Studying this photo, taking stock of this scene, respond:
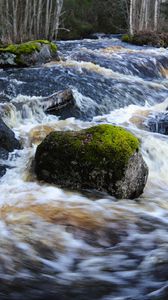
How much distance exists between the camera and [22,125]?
8570 millimetres

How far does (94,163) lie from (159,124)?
371 centimetres

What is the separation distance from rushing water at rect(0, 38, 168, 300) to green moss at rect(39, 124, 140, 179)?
1.50 feet

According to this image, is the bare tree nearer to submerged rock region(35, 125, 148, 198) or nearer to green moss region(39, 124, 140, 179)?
green moss region(39, 124, 140, 179)

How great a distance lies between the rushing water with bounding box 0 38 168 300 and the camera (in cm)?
365

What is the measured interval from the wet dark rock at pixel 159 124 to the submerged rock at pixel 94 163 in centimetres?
292

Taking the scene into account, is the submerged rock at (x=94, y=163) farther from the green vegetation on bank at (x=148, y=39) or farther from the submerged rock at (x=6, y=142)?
the green vegetation on bank at (x=148, y=39)

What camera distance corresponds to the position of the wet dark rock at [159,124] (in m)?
9.19

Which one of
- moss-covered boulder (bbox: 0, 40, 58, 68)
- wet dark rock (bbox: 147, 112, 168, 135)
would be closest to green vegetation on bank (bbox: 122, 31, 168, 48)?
moss-covered boulder (bbox: 0, 40, 58, 68)

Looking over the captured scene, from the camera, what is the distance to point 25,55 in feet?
43.3

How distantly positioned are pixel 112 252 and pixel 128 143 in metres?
2.25

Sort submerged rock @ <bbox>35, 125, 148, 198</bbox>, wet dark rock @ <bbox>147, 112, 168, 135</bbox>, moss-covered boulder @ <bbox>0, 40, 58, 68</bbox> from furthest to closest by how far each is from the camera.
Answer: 1. moss-covered boulder @ <bbox>0, 40, 58, 68</bbox>
2. wet dark rock @ <bbox>147, 112, 168, 135</bbox>
3. submerged rock @ <bbox>35, 125, 148, 198</bbox>

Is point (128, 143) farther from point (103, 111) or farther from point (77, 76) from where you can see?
point (77, 76)

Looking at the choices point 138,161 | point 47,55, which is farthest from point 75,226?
point 47,55

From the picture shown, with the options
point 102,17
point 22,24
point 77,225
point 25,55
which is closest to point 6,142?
point 77,225
